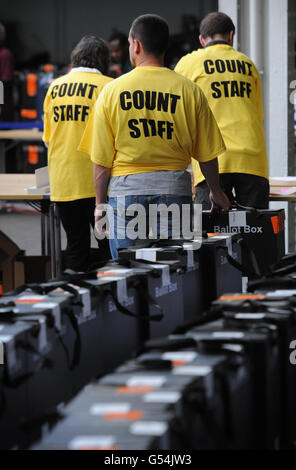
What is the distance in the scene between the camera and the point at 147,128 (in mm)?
3979

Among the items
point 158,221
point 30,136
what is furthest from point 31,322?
point 30,136

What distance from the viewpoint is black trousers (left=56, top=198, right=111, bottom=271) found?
534 cm

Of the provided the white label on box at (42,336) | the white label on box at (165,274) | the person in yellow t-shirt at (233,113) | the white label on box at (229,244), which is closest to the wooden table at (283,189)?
the person in yellow t-shirt at (233,113)

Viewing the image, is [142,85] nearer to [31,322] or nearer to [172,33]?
[31,322]

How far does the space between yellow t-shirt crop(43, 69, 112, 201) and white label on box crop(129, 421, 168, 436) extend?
11.8 feet

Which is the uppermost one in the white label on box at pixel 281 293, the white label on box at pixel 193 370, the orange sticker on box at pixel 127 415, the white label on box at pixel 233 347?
the white label on box at pixel 281 293

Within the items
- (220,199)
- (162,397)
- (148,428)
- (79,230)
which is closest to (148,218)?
(220,199)

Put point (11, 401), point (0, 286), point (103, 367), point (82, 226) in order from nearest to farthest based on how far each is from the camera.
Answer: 1. point (11, 401)
2. point (103, 367)
3. point (82, 226)
4. point (0, 286)

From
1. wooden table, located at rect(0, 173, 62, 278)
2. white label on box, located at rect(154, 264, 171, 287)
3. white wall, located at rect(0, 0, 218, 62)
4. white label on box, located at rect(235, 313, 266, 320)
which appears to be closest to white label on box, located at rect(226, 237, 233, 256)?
white label on box, located at rect(154, 264, 171, 287)

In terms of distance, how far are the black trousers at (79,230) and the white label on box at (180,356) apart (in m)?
A: 3.20

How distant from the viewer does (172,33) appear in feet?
41.7

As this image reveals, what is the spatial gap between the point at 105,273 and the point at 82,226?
97.0 inches

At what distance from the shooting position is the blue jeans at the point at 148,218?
13.1ft

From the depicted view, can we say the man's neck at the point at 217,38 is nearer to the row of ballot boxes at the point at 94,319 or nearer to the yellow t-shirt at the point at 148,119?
the yellow t-shirt at the point at 148,119
